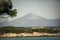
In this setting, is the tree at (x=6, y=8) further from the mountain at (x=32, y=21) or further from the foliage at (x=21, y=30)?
the foliage at (x=21, y=30)

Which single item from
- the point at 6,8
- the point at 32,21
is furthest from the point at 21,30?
the point at 6,8

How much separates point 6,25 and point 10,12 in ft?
0.99

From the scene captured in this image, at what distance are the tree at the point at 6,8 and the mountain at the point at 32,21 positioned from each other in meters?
0.19

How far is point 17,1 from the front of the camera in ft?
12.4

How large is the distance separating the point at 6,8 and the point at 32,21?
640 mm

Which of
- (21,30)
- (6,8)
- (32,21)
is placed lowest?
(21,30)

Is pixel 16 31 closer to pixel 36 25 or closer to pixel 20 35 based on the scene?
pixel 20 35

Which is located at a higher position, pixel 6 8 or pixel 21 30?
pixel 6 8

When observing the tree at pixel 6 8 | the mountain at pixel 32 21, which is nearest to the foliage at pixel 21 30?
the mountain at pixel 32 21

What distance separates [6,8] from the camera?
3.78 m

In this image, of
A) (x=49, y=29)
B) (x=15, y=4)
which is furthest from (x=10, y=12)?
(x=49, y=29)

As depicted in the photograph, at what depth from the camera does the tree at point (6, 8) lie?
Result: 3.75 m

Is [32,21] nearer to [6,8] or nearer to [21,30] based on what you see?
[21,30]

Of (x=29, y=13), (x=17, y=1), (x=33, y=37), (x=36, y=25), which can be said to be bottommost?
(x=33, y=37)
